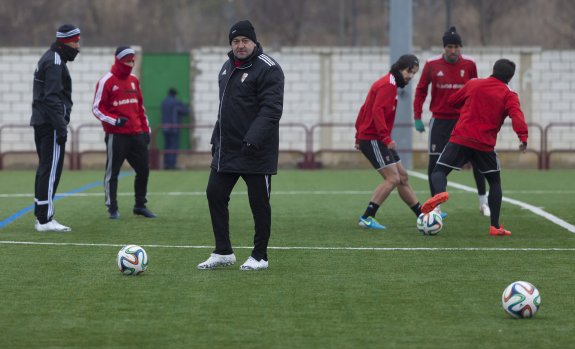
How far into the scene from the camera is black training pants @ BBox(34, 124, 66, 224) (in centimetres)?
1195

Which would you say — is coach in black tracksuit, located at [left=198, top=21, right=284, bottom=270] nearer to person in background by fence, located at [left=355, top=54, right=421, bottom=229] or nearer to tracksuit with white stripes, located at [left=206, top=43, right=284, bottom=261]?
tracksuit with white stripes, located at [left=206, top=43, right=284, bottom=261]

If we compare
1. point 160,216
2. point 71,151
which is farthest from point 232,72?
point 71,151

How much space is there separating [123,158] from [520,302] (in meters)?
7.62

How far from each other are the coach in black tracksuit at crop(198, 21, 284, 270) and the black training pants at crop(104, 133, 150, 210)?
4.72 m

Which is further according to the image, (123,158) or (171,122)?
(171,122)

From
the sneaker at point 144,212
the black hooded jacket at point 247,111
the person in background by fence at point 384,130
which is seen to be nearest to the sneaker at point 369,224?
the person in background by fence at point 384,130

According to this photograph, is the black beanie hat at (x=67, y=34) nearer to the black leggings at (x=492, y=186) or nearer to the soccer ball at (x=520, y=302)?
the black leggings at (x=492, y=186)

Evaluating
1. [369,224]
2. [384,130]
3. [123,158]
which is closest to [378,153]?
[384,130]

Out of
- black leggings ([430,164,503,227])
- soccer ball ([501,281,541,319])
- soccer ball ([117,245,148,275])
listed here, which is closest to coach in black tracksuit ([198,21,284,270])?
soccer ball ([117,245,148,275])

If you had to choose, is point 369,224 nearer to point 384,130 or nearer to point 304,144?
point 384,130

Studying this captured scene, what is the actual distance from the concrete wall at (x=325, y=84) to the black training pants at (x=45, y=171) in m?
15.5

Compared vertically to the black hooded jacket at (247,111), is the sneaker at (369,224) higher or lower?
lower

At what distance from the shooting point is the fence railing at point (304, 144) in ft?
87.7

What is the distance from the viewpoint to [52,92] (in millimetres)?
11734
